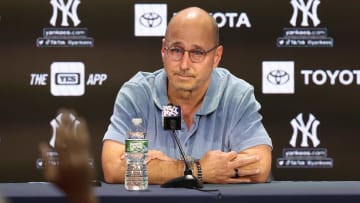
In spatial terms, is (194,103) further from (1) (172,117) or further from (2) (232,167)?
(1) (172,117)

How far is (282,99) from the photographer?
4.43 metres

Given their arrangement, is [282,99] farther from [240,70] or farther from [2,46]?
[2,46]

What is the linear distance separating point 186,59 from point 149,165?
642 mm

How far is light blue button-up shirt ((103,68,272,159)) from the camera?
10.9 ft

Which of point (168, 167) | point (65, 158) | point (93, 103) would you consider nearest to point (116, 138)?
point (168, 167)

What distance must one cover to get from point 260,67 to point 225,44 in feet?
0.91

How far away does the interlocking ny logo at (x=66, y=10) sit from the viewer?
4.46 metres

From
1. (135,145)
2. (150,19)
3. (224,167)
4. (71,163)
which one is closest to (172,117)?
(135,145)

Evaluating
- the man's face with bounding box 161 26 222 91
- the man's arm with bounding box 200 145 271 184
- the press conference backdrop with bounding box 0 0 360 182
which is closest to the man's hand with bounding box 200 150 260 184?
the man's arm with bounding box 200 145 271 184

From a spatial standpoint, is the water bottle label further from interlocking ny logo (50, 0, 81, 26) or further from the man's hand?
interlocking ny logo (50, 0, 81, 26)

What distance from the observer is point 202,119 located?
3.40 metres

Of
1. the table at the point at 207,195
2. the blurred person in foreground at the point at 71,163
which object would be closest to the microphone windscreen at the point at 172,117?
the table at the point at 207,195

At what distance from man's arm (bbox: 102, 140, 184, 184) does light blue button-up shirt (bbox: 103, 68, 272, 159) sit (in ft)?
0.48

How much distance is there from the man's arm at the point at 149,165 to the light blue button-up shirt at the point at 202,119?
15 cm
